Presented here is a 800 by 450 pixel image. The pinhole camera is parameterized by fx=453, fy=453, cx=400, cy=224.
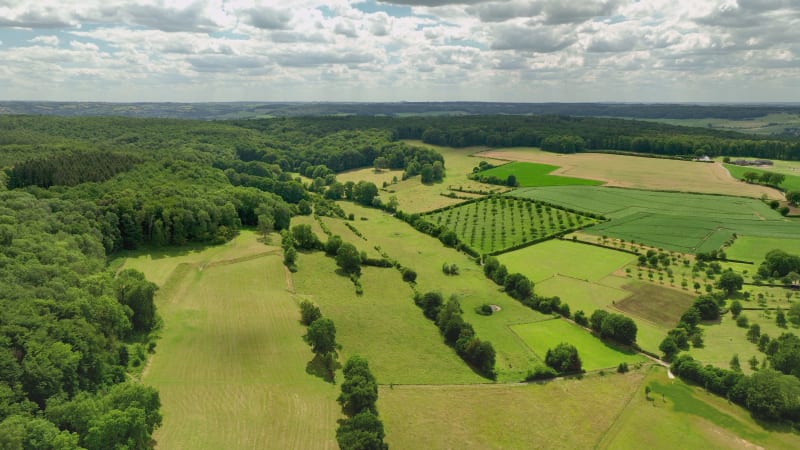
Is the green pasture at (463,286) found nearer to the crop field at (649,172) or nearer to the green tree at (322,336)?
the green tree at (322,336)

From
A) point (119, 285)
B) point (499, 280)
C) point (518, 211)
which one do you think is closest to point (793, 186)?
point (518, 211)

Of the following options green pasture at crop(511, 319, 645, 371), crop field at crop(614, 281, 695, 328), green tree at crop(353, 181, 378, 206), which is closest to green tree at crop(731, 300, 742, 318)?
crop field at crop(614, 281, 695, 328)

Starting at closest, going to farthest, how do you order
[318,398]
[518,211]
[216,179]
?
[318,398] → [216,179] → [518,211]

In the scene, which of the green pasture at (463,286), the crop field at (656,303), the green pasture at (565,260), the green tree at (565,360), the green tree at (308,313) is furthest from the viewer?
the green pasture at (565,260)

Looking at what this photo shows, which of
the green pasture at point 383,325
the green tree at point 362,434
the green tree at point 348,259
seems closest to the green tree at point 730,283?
the green pasture at point 383,325

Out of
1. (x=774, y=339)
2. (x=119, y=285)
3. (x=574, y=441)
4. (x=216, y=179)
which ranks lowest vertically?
(x=574, y=441)

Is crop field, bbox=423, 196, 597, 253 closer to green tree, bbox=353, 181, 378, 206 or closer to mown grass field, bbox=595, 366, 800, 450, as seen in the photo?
green tree, bbox=353, 181, 378, 206

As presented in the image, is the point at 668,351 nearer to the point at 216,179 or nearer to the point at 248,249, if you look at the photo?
the point at 248,249
